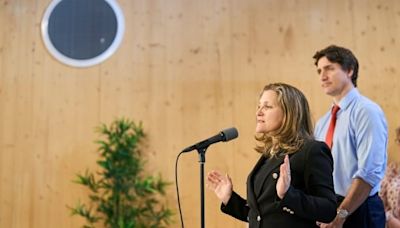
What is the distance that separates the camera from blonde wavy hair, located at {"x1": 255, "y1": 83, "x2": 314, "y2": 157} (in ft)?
5.58

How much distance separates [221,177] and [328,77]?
2.59 feet

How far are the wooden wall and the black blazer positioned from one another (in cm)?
191

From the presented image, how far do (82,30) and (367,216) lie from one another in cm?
277

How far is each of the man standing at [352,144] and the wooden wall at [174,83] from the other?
4.37 ft

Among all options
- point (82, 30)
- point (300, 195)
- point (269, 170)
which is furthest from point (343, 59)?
point (82, 30)

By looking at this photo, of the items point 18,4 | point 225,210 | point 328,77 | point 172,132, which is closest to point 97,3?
point 18,4

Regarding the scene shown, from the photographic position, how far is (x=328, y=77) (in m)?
2.27

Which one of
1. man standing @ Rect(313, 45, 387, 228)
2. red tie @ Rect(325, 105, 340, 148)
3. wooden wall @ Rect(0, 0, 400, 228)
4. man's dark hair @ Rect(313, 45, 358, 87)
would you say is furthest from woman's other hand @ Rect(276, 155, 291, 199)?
wooden wall @ Rect(0, 0, 400, 228)

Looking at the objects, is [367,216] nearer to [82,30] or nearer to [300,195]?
[300,195]

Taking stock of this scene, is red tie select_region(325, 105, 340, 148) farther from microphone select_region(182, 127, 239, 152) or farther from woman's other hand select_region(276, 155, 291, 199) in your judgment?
woman's other hand select_region(276, 155, 291, 199)

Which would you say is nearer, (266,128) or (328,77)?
(266,128)

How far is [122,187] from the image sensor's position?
11.3ft

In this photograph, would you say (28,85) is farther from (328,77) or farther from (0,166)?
(328,77)

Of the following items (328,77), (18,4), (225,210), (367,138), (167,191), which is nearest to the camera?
(225,210)
